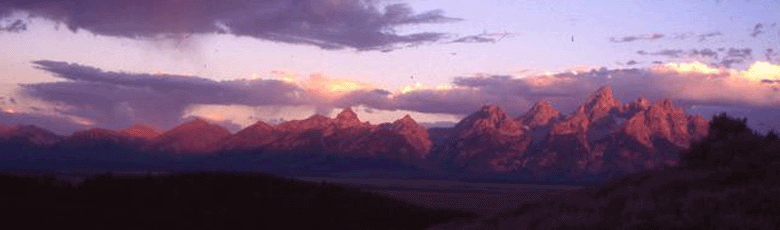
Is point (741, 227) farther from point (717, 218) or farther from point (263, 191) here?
point (263, 191)

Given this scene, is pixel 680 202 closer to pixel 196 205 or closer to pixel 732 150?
pixel 732 150

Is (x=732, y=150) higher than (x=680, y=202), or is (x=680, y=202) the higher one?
(x=732, y=150)

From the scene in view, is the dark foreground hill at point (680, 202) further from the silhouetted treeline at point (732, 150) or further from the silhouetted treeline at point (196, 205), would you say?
the silhouetted treeline at point (196, 205)

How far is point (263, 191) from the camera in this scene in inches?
2194

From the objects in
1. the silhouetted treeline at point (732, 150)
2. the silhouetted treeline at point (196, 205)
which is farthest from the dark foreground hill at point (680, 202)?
the silhouetted treeline at point (196, 205)

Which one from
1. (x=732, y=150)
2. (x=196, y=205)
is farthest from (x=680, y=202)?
(x=196, y=205)

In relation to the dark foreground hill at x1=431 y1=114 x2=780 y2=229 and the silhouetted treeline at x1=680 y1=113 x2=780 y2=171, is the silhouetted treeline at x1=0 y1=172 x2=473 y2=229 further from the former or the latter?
the silhouetted treeline at x1=680 y1=113 x2=780 y2=171

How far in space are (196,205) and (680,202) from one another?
27.9 m

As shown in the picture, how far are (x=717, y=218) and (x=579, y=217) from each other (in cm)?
487

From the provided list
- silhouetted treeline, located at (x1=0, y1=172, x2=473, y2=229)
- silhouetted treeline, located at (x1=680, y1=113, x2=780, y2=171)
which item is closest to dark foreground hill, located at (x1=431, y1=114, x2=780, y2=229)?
silhouetted treeline, located at (x1=680, y1=113, x2=780, y2=171)

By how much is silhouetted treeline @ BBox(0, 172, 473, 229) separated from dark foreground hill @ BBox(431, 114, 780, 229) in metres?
10.5

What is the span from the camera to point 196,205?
48.2 meters

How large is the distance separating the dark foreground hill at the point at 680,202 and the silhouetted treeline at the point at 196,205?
1046cm

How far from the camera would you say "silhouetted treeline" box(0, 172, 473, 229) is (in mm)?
40344
